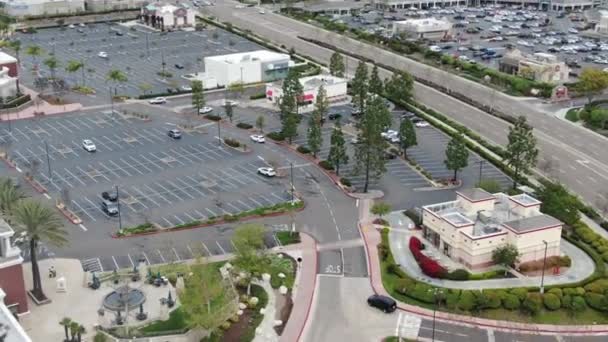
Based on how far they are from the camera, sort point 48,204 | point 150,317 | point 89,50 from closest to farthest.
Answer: point 150,317 → point 48,204 → point 89,50

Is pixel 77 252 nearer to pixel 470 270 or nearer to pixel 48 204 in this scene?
pixel 48 204

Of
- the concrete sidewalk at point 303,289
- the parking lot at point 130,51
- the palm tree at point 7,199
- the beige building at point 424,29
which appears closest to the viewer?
the concrete sidewalk at point 303,289

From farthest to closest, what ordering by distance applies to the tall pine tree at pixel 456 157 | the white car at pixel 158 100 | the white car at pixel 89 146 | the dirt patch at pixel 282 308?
the white car at pixel 158 100 → the white car at pixel 89 146 → the tall pine tree at pixel 456 157 → the dirt patch at pixel 282 308

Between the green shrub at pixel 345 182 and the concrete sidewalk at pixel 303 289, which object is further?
the green shrub at pixel 345 182

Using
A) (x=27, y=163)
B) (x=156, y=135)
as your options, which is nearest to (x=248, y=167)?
(x=156, y=135)

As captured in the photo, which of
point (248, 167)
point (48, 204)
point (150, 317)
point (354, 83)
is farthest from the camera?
point (354, 83)

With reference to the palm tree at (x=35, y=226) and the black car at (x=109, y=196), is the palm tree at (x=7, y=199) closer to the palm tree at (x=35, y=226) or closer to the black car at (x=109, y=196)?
the palm tree at (x=35, y=226)

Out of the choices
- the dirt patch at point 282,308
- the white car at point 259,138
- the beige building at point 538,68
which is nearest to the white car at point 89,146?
the white car at point 259,138
